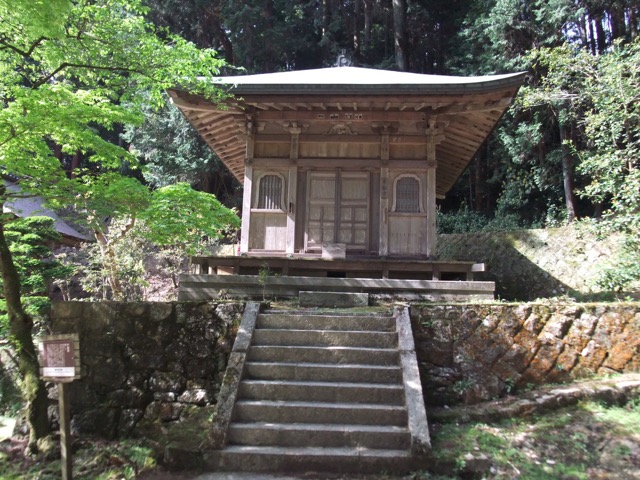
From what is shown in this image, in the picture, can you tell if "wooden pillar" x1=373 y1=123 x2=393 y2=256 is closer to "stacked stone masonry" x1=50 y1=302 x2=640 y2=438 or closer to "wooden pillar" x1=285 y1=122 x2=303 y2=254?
"wooden pillar" x1=285 y1=122 x2=303 y2=254

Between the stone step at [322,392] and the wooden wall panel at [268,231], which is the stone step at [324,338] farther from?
the wooden wall panel at [268,231]

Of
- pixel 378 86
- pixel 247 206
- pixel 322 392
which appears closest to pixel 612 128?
pixel 378 86

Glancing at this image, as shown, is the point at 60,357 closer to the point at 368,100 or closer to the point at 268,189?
the point at 268,189

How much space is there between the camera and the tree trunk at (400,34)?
73.5ft

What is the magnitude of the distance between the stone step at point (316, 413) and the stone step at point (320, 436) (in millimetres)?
168

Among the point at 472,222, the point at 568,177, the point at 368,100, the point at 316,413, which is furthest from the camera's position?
the point at 472,222

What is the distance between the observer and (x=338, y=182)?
943cm

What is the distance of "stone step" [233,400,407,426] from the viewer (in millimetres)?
4855

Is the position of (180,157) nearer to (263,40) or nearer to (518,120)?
(263,40)

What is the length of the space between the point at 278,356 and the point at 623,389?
13.9ft

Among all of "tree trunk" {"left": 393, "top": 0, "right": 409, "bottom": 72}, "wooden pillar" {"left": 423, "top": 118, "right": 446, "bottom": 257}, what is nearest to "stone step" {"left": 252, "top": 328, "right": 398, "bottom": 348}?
"wooden pillar" {"left": 423, "top": 118, "right": 446, "bottom": 257}

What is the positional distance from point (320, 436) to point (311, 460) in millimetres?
295

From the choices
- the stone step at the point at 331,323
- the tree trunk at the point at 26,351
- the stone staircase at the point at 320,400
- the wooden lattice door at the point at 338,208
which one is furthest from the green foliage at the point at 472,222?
the tree trunk at the point at 26,351

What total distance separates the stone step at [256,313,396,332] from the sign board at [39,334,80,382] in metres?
2.34
